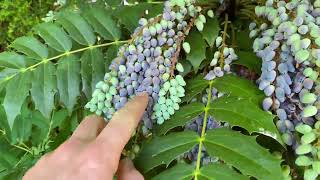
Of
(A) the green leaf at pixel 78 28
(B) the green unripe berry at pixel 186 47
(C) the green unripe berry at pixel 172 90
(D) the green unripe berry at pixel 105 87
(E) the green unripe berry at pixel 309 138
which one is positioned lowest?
(E) the green unripe berry at pixel 309 138

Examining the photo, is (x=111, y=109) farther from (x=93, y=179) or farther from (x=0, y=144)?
(x=0, y=144)

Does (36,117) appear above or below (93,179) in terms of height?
Answer: below

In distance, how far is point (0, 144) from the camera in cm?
138

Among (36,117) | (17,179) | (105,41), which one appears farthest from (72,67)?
(36,117)

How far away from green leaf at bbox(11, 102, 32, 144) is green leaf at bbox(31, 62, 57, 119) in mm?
415

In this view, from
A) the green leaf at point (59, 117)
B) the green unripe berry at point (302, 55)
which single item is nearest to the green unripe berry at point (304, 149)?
the green unripe berry at point (302, 55)

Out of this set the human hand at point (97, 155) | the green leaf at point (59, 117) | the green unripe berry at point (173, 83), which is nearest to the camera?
the human hand at point (97, 155)

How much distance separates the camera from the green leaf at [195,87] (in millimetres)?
835

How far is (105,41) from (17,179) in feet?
1.15

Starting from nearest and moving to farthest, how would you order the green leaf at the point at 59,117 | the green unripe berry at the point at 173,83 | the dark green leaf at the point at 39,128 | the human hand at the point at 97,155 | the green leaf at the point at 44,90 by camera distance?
the human hand at the point at 97,155 → the green unripe berry at the point at 173,83 → the green leaf at the point at 44,90 → the green leaf at the point at 59,117 → the dark green leaf at the point at 39,128

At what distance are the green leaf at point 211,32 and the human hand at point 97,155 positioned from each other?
0.15m

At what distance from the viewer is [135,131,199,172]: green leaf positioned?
2.54 feet

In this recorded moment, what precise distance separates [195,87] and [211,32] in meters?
0.10

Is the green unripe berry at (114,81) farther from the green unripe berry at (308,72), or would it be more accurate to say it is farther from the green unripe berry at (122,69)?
the green unripe berry at (308,72)
